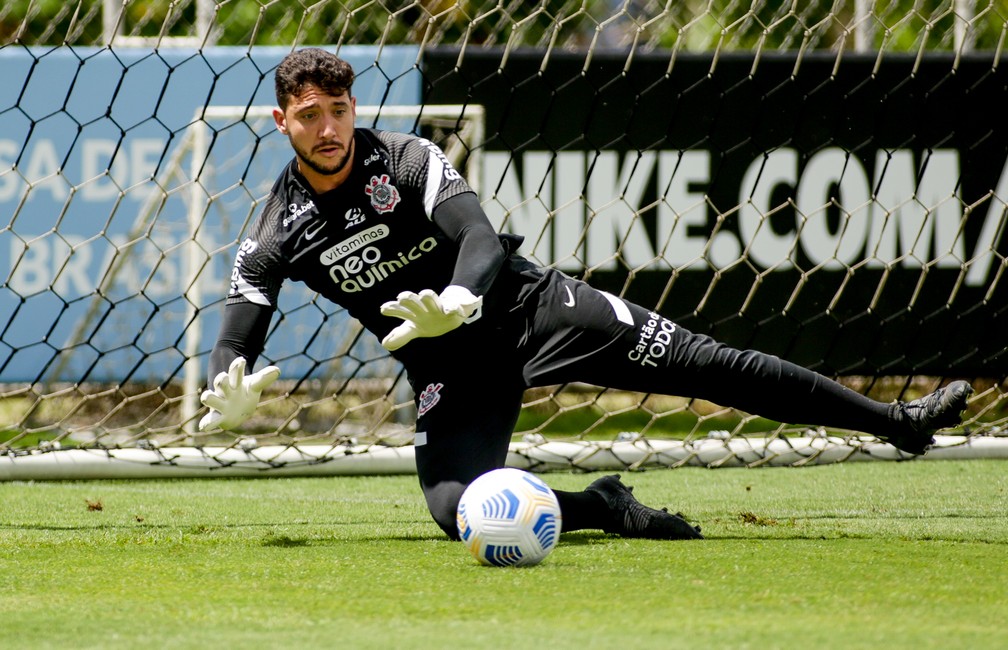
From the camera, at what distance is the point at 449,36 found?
9.20 metres

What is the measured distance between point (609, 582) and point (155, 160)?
517 centimetres

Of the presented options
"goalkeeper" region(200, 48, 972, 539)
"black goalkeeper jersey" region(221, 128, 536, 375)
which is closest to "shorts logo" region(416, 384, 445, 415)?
"goalkeeper" region(200, 48, 972, 539)

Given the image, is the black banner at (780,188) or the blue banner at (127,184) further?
the blue banner at (127,184)

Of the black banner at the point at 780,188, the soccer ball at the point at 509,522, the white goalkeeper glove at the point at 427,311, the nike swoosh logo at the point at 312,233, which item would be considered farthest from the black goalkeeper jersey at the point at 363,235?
the black banner at the point at 780,188

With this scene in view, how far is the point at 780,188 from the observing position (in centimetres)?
685

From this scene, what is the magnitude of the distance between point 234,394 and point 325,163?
2.47 feet

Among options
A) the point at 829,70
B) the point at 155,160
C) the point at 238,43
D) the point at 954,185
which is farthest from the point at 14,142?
the point at 954,185

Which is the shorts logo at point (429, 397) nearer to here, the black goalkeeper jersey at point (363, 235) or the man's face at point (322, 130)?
the black goalkeeper jersey at point (363, 235)

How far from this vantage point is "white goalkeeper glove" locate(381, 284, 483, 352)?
3.08 m

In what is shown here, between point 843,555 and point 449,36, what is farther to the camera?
point 449,36

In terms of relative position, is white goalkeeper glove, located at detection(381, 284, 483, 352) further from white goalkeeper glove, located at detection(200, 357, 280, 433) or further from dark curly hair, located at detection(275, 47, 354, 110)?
dark curly hair, located at detection(275, 47, 354, 110)

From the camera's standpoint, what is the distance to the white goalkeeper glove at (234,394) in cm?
333

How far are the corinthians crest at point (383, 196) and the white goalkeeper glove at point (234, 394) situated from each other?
25.2 inches

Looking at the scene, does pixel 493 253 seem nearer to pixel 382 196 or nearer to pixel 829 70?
pixel 382 196
